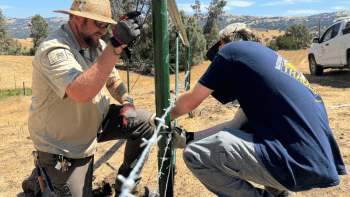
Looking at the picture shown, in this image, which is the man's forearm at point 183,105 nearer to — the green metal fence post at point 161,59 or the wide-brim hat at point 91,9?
the green metal fence post at point 161,59

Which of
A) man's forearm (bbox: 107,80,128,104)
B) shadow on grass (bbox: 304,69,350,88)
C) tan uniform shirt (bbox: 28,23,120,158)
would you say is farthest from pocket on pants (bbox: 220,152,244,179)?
shadow on grass (bbox: 304,69,350,88)

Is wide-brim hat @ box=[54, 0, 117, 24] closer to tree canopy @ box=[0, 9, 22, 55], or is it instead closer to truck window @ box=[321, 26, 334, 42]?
truck window @ box=[321, 26, 334, 42]

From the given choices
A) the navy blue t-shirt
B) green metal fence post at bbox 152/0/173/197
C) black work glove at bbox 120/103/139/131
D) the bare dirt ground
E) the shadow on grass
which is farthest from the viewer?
the shadow on grass

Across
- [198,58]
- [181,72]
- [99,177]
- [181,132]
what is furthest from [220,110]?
[198,58]

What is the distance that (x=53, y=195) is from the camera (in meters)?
2.22

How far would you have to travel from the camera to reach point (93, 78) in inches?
67.7

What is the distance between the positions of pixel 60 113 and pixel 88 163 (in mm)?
532

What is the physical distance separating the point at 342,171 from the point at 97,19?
2.05m

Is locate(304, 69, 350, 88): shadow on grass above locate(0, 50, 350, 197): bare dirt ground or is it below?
above

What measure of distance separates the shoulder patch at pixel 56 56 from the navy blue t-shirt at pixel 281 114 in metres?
1.04

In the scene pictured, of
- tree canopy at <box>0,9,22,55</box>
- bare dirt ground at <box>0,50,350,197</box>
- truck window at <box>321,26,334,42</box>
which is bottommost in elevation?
bare dirt ground at <box>0,50,350,197</box>

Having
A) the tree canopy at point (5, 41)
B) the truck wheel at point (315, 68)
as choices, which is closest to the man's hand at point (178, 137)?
the truck wheel at point (315, 68)

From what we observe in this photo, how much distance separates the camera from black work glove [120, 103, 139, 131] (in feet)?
7.50

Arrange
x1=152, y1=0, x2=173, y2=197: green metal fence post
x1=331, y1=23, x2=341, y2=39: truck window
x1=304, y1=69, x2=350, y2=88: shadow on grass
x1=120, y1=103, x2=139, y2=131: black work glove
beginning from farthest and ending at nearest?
x1=331, y1=23, x2=341, y2=39: truck window, x1=304, y1=69, x2=350, y2=88: shadow on grass, x1=120, y1=103, x2=139, y2=131: black work glove, x1=152, y1=0, x2=173, y2=197: green metal fence post
